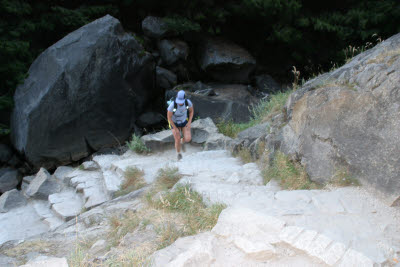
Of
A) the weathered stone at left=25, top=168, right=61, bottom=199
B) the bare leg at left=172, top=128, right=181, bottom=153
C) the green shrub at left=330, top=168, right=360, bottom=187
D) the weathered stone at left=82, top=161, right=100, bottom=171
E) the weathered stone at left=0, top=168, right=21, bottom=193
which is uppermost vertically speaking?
the green shrub at left=330, top=168, right=360, bottom=187

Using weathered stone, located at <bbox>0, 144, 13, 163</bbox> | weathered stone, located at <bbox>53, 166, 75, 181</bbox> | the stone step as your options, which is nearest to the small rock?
the stone step

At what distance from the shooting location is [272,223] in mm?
3119

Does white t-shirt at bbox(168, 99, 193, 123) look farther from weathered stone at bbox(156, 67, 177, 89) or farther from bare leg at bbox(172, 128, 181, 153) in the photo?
weathered stone at bbox(156, 67, 177, 89)

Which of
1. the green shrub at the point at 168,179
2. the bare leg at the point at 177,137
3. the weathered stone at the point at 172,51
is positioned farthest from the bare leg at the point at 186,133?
the weathered stone at the point at 172,51

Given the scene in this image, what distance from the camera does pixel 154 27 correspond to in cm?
1190

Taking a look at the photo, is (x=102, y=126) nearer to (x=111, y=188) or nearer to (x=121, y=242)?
(x=111, y=188)

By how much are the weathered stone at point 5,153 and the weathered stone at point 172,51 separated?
5.32 metres

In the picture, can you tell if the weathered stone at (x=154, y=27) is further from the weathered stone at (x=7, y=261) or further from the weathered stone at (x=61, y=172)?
the weathered stone at (x=7, y=261)

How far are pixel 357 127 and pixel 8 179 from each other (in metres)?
8.26

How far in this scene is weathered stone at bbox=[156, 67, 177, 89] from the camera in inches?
464

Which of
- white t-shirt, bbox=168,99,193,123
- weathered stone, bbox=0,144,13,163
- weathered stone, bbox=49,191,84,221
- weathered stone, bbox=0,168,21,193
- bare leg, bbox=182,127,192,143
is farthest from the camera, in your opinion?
weathered stone, bbox=0,144,13,163

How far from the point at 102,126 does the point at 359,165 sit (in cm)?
692

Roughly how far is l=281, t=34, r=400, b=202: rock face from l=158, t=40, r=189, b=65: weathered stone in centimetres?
773

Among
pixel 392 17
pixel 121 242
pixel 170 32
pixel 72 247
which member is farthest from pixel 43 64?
pixel 392 17
